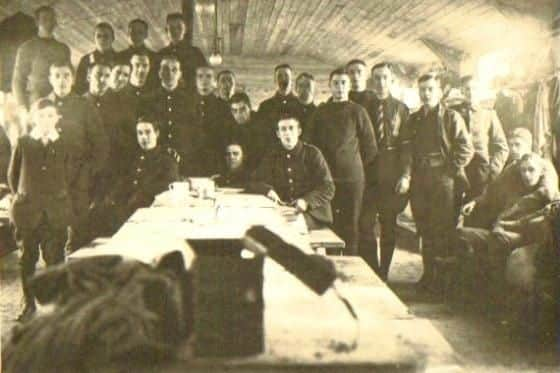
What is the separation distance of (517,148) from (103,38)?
2.77m

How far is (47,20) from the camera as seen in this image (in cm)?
337

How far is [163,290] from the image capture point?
5.65 feet

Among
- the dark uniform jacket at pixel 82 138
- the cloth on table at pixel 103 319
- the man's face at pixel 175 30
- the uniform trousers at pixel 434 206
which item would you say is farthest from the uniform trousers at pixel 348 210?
the cloth on table at pixel 103 319

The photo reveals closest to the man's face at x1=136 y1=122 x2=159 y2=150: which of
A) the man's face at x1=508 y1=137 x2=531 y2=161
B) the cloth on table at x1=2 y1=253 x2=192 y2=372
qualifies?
the cloth on table at x1=2 y1=253 x2=192 y2=372

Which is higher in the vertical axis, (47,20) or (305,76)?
(47,20)

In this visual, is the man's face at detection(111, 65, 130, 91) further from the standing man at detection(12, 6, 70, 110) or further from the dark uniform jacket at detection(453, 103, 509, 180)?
the dark uniform jacket at detection(453, 103, 509, 180)

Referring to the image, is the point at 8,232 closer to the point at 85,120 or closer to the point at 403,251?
the point at 85,120

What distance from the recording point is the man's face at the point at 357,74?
Answer: 3820 millimetres

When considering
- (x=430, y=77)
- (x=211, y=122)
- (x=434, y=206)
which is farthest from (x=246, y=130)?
(x=434, y=206)

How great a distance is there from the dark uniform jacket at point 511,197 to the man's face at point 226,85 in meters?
1.92

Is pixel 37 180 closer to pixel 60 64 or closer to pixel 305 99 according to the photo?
pixel 60 64

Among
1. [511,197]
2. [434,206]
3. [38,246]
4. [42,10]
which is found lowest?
[38,246]

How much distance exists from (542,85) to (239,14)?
6.47 ft

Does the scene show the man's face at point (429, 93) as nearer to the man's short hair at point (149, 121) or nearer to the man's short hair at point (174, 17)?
the man's short hair at point (174, 17)
